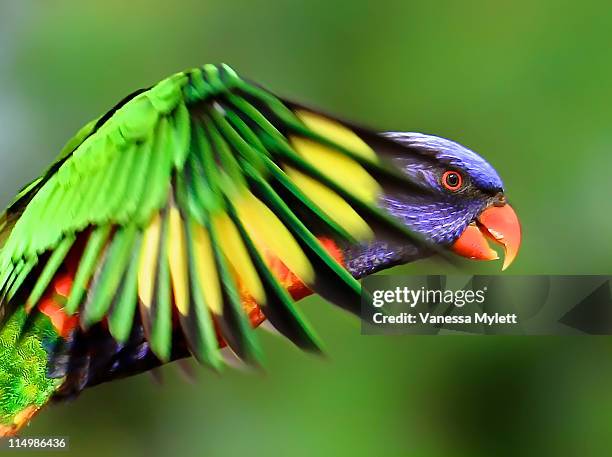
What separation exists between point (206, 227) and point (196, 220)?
0.09 feet

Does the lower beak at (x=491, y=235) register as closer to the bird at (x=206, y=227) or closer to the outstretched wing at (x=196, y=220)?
the bird at (x=206, y=227)

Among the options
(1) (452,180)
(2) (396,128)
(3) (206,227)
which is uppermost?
(2) (396,128)

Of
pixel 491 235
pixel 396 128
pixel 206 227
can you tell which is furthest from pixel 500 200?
pixel 206 227

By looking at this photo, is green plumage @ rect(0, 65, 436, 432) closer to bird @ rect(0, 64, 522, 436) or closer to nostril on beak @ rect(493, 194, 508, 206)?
bird @ rect(0, 64, 522, 436)

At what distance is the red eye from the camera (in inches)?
57.8

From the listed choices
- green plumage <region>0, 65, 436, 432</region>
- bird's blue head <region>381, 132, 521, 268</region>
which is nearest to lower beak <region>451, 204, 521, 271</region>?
bird's blue head <region>381, 132, 521, 268</region>

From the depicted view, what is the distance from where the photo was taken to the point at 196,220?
1.40m

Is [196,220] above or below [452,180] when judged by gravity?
below

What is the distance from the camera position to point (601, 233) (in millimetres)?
1463

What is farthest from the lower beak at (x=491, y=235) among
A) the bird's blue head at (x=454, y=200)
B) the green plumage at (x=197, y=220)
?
the green plumage at (x=197, y=220)

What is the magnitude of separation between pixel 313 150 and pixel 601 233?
660mm

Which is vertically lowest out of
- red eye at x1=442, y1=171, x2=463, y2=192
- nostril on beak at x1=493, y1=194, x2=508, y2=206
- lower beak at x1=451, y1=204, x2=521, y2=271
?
lower beak at x1=451, y1=204, x2=521, y2=271

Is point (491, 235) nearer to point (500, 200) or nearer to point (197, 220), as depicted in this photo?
point (500, 200)

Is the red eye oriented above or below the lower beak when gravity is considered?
above
